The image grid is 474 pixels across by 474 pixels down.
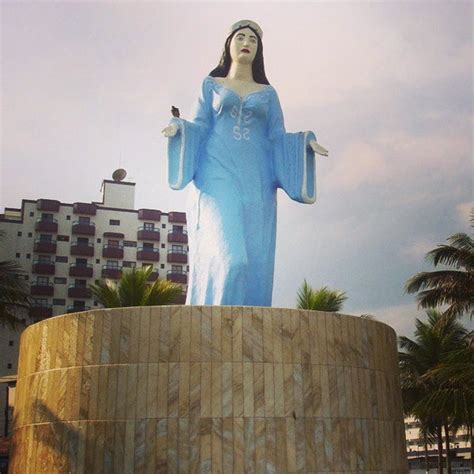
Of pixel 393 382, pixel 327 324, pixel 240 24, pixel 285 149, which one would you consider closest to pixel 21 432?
pixel 327 324

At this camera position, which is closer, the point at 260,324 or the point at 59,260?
the point at 260,324

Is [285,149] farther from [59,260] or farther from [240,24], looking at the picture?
[59,260]

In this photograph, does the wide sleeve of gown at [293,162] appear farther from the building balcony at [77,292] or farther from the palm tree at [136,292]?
the building balcony at [77,292]

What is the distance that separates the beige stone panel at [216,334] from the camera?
9.68 m

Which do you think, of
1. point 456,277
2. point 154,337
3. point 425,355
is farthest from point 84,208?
point 154,337

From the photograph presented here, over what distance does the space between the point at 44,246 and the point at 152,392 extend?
3533 cm

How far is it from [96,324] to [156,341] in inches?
37.5

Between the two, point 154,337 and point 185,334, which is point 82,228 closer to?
point 154,337

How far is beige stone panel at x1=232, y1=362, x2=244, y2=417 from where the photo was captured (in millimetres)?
9420

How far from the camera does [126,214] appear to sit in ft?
151

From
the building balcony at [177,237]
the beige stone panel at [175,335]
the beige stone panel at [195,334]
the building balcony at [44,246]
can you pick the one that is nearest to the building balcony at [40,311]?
the building balcony at [44,246]

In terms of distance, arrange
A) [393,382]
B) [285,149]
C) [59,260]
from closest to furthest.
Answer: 1. [393,382]
2. [285,149]
3. [59,260]

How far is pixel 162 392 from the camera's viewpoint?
31.1ft

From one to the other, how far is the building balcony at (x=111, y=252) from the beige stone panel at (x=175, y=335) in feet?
116
